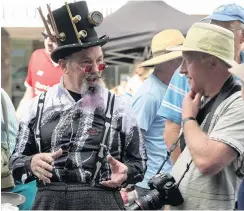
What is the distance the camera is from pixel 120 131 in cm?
303

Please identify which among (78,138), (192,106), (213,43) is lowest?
(78,138)

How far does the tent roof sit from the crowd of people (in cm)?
344

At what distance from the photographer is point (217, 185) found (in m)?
2.62

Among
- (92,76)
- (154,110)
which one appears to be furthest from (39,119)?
(154,110)

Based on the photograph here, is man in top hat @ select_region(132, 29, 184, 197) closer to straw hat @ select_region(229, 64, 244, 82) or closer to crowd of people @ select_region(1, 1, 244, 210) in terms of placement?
crowd of people @ select_region(1, 1, 244, 210)

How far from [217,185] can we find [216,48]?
2.06ft

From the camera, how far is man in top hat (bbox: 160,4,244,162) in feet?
11.3

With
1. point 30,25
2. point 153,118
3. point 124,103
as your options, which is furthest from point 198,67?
point 30,25

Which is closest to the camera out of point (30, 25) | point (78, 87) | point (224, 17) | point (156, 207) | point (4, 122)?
point (156, 207)

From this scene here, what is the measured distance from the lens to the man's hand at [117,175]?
2869 mm

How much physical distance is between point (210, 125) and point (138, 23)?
4.61 metres

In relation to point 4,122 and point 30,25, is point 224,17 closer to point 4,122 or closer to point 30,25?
point 4,122

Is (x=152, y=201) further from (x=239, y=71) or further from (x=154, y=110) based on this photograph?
(x=154, y=110)

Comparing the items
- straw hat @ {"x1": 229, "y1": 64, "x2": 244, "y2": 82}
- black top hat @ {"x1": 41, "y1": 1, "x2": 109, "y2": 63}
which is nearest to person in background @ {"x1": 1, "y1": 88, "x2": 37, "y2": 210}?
black top hat @ {"x1": 41, "y1": 1, "x2": 109, "y2": 63}
